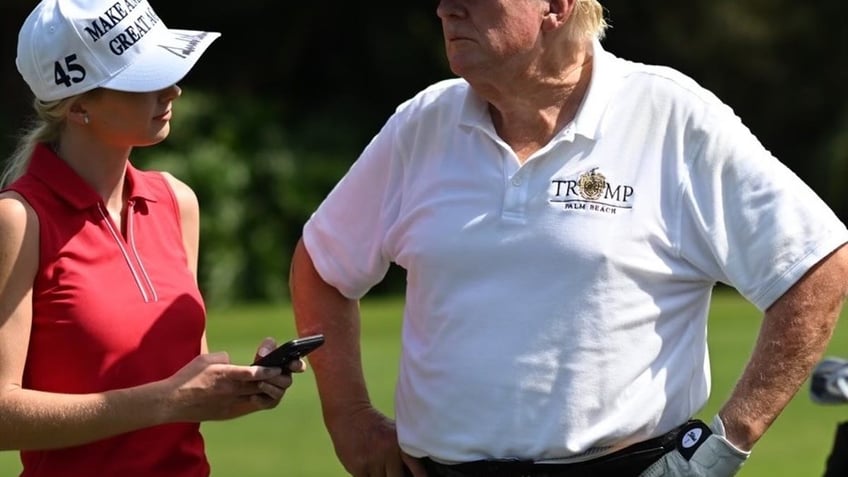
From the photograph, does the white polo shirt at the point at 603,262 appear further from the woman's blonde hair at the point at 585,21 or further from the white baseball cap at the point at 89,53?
the white baseball cap at the point at 89,53

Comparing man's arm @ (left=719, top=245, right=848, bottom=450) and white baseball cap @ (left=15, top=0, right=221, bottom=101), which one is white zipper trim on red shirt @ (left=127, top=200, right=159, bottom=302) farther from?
man's arm @ (left=719, top=245, right=848, bottom=450)

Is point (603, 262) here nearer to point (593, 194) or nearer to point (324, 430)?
point (593, 194)

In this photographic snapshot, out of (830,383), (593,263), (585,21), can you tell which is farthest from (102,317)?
(830,383)

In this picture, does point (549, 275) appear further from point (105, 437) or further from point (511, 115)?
point (105, 437)

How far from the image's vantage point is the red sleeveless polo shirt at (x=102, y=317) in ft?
13.5

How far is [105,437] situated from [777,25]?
30.5m

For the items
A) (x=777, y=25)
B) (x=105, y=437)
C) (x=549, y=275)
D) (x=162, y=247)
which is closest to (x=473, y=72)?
(x=549, y=275)

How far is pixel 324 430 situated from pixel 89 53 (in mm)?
8721

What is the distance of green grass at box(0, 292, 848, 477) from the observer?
11070 millimetres

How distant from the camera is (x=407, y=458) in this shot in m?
4.49

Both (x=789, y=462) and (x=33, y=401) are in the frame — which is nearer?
(x=33, y=401)

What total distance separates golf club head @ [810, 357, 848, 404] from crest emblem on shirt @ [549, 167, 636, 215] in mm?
619

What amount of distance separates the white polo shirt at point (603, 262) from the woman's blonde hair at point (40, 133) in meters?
1.01

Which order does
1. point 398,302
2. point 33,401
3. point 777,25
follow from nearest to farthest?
point 33,401 < point 398,302 < point 777,25
